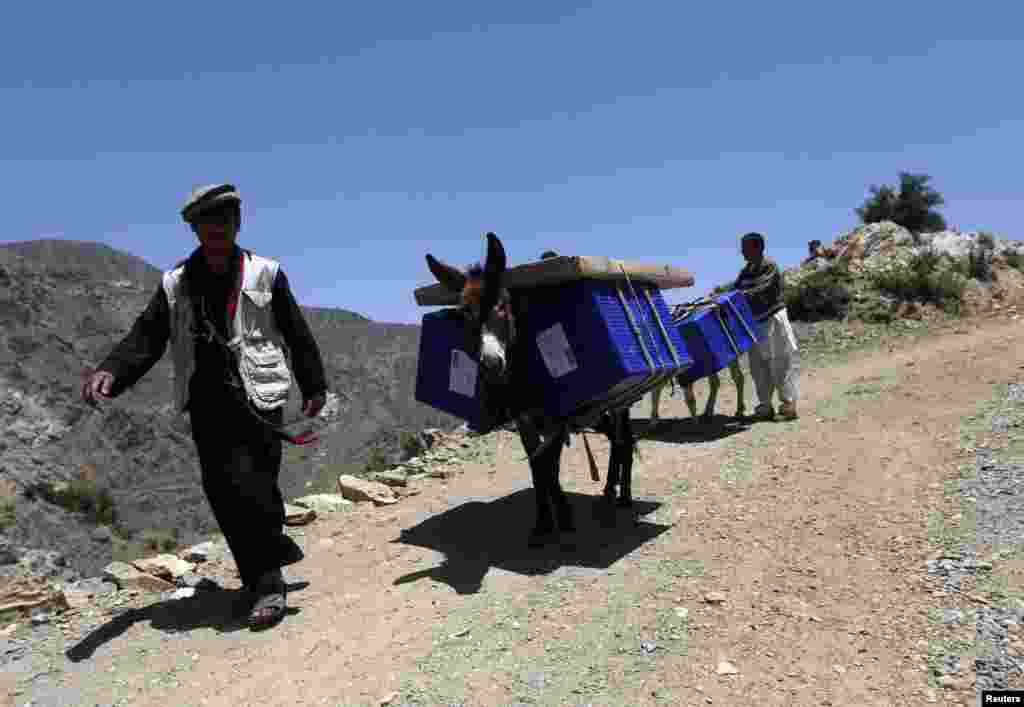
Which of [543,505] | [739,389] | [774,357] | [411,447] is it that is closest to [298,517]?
[543,505]

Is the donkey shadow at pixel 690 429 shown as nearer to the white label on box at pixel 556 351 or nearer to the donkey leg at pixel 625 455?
the donkey leg at pixel 625 455

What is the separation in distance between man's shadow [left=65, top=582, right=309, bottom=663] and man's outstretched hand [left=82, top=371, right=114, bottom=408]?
58.7 inches

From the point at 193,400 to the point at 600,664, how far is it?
9.60 ft

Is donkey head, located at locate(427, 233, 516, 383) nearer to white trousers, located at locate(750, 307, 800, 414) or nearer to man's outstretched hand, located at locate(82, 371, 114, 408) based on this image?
man's outstretched hand, located at locate(82, 371, 114, 408)

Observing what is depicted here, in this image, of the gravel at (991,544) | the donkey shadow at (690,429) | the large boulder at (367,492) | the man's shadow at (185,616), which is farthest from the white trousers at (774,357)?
the man's shadow at (185,616)

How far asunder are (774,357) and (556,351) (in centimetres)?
556

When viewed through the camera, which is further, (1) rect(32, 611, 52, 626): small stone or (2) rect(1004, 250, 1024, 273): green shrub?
(2) rect(1004, 250, 1024, 273): green shrub

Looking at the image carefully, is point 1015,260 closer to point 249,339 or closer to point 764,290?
point 764,290

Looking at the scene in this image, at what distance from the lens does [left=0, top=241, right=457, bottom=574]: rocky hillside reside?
9.48m

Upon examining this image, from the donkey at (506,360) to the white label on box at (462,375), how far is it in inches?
11.2

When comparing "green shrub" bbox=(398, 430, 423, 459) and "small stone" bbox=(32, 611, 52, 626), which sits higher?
"small stone" bbox=(32, 611, 52, 626)

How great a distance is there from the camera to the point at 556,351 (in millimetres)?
5047

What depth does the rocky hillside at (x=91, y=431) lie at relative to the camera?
9477 millimetres

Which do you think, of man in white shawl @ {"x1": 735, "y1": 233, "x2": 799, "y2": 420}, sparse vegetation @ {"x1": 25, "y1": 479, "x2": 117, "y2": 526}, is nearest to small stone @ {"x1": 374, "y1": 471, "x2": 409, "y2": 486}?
man in white shawl @ {"x1": 735, "y1": 233, "x2": 799, "y2": 420}
